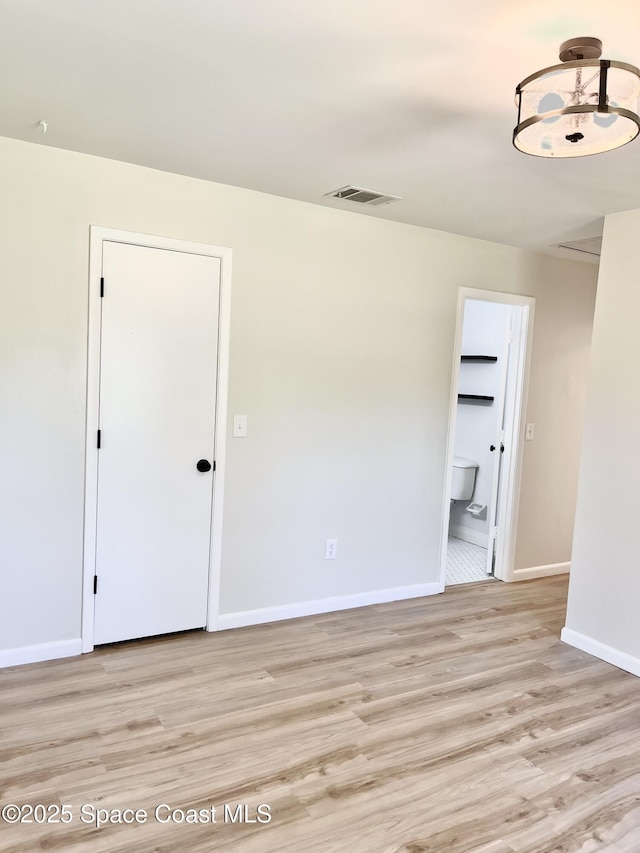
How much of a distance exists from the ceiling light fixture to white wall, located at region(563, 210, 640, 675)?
1725mm

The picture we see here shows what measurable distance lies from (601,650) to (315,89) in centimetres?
314

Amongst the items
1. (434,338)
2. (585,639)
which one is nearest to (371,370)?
(434,338)

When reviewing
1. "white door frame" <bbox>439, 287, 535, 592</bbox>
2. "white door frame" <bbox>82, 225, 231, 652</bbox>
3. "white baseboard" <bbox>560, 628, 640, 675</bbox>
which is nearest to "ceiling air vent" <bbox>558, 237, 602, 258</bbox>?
"white door frame" <bbox>439, 287, 535, 592</bbox>

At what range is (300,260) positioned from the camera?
3.56 meters

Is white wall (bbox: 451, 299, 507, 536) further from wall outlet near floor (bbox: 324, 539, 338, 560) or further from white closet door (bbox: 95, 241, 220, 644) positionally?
white closet door (bbox: 95, 241, 220, 644)

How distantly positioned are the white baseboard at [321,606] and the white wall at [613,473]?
3.51 ft

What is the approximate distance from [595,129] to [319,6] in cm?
83

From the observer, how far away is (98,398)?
10.1ft

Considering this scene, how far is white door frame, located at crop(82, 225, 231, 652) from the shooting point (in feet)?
9.88

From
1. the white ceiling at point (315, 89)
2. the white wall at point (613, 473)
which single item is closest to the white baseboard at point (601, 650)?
the white wall at point (613, 473)

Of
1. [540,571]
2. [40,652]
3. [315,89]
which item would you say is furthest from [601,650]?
[315,89]

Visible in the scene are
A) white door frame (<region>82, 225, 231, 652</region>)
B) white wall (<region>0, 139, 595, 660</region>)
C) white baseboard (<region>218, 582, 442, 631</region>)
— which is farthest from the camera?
white baseboard (<region>218, 582, 442, 631</region>)

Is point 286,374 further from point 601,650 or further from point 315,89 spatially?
point 601,650

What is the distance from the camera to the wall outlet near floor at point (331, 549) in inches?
151
